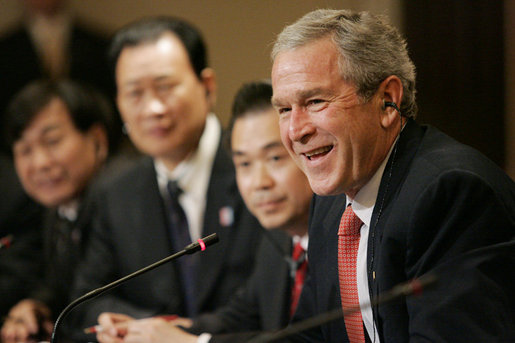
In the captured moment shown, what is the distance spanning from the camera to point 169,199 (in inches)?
109

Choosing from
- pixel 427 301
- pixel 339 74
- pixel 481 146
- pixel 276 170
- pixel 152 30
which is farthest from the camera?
pixel 481 146

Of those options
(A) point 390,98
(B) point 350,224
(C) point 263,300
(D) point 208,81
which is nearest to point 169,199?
(D) point 208,81

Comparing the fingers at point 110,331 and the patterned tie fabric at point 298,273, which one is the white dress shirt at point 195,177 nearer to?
the patterned tie fabric at point 298,273

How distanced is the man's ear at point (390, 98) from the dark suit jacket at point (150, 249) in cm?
112

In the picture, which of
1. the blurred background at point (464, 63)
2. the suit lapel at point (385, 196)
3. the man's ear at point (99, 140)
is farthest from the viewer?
the man's ear at point (99, 140)

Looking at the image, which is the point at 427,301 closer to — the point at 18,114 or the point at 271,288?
the point at 271,288

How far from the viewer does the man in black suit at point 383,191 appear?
1314 millimetres

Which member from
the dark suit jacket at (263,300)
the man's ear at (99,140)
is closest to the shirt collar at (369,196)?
the dark suit jacket at (263,300)

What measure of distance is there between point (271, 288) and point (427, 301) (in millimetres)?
989

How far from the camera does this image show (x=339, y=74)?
1514 mm

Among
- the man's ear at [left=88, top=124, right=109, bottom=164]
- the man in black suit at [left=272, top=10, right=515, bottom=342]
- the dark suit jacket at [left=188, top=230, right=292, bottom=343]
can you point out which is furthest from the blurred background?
the man in black suit at [left=272, top=10, right=515, bottom=342]

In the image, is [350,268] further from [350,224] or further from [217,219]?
[217,219]

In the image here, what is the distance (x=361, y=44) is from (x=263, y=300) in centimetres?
107

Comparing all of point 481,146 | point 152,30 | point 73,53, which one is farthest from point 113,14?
point 481,146
